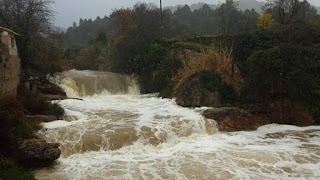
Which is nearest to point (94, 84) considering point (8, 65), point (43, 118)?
point (8, 65)

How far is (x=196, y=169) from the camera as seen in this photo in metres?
9.30

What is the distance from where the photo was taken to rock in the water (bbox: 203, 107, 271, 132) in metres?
13.6

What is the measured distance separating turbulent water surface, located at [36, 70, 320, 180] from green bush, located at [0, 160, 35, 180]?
64 cm

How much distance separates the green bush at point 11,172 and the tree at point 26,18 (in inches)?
465

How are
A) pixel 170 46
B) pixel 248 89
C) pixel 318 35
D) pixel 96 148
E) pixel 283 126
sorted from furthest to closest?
pixel 170 46, pixel 318 35, pixel 248 89, pixel 283 126, pixel 96 148

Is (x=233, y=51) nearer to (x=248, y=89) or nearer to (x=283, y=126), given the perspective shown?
(x=248, y=89)

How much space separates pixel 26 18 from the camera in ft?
67.3

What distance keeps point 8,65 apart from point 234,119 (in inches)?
372

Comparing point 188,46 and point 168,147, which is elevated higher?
point 188,46

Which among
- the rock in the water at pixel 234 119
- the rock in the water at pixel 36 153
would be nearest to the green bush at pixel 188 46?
the rock in the water at pixel 234 119

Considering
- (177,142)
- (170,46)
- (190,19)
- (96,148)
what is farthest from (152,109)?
(190,19)

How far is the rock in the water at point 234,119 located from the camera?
13.6 meters

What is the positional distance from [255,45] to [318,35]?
10.5ft

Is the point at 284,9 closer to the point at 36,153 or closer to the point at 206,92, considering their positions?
the point at 206,92
